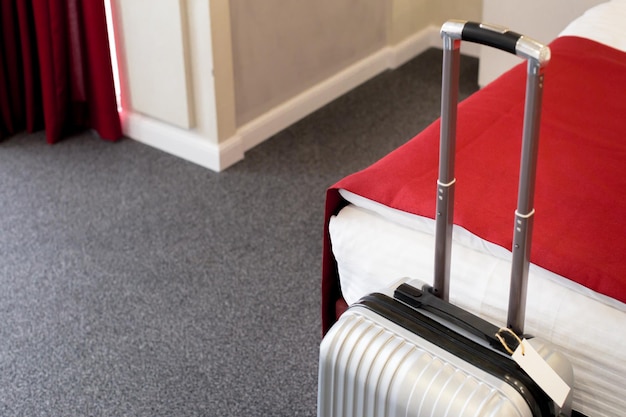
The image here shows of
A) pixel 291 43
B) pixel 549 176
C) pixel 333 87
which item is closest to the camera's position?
pixel 549 176

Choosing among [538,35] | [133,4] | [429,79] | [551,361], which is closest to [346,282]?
[551,361]

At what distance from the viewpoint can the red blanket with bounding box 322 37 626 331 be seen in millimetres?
1453

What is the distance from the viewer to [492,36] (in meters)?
1.19

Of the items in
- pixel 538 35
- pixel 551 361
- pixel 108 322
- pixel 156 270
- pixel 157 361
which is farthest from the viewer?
pixel 538 35

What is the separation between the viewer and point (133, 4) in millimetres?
2719

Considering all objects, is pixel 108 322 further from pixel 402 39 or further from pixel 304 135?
pixel 402 39

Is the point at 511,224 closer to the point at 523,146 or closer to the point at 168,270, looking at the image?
the point at 523,146

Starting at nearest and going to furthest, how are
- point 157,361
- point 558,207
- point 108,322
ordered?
point 558,207 → point 157,361 → point 108,322

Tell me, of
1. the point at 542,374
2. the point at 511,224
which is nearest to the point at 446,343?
the point at 542,374

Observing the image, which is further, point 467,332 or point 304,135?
point 304,135

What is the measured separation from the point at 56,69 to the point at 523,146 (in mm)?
2152

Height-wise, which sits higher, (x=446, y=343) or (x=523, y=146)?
(x=523, y=146)

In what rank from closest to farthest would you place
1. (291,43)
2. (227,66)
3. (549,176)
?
1. (549,176)
2. (227,66)
3. (291,43)

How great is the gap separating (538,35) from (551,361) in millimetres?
1977
